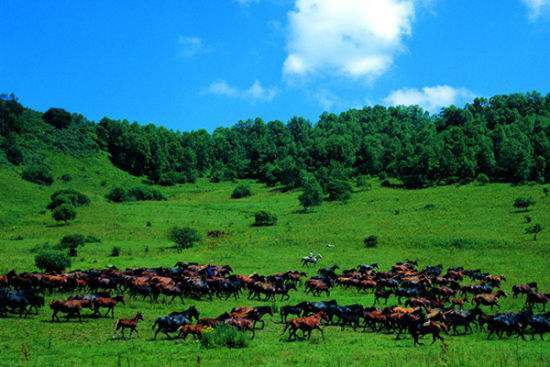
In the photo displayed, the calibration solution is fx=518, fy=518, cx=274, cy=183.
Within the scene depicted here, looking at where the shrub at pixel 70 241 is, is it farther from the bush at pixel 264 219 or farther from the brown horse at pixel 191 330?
the brown horse at pixel 191 330

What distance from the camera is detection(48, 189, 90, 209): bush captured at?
75.2 meters

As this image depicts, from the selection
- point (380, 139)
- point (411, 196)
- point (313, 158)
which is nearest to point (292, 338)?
point (411, 196)

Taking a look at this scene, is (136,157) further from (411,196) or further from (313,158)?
(411,196)

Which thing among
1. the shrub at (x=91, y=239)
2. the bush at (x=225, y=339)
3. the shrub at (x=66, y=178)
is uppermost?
the shrub at (x=66, y=178)

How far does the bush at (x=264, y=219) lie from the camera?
68.8 m

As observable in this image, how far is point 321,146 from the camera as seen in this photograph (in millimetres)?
137250

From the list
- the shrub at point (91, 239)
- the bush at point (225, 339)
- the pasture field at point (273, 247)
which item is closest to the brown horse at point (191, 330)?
the pasture field at point (273, 247)

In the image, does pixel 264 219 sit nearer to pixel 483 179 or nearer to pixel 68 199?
pixel 68 199

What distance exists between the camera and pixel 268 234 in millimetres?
61188

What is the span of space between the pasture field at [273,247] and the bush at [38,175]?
74.5 inches

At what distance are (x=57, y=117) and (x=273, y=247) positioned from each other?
96.7 metres

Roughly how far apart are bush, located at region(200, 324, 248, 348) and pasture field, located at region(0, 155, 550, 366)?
427mm

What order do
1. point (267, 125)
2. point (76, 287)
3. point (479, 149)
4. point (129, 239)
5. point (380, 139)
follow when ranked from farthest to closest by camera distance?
1. point (267, 125)
2. point (380, 139)
3. point (479, 149)
4. point (129, 239)
5. point (76, 287)

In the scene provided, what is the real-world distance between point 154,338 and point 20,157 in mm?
94955
